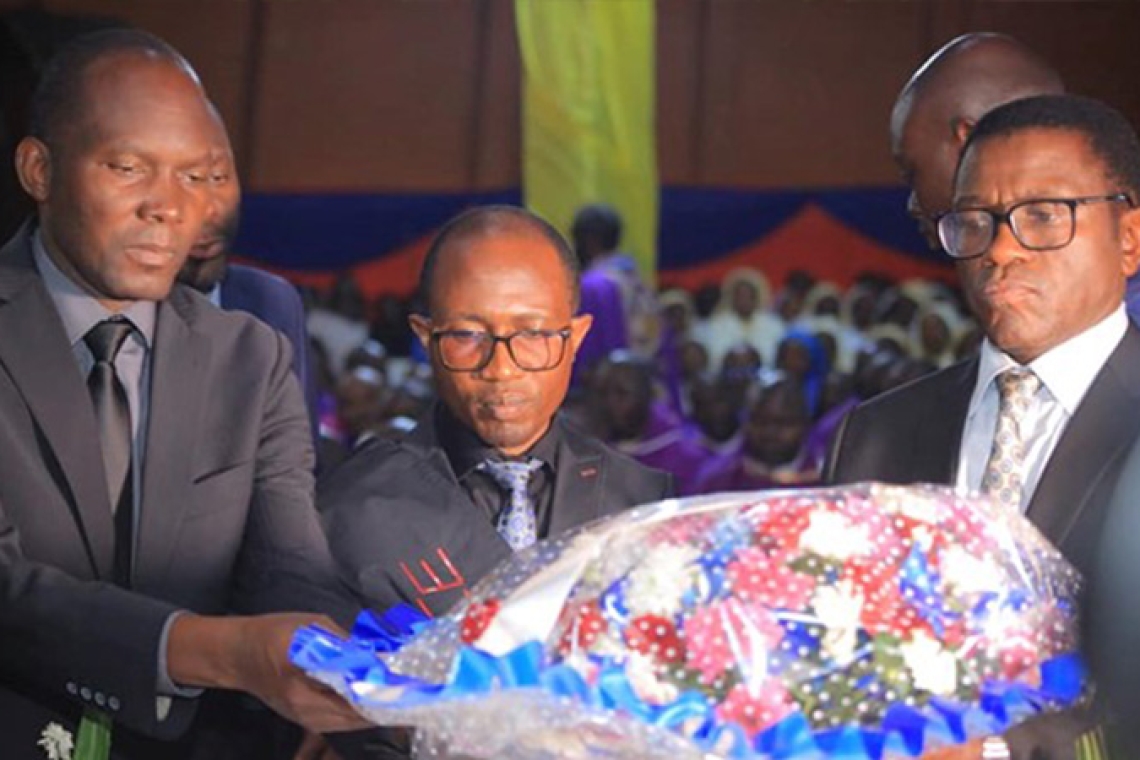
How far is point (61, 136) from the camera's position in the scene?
2.85 m

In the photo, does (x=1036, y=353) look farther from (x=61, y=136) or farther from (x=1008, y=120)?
(x=61, y=136)

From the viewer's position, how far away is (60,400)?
2688 mm

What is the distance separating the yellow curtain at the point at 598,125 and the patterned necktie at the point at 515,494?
8992 millimetres

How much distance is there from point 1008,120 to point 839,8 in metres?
14.1

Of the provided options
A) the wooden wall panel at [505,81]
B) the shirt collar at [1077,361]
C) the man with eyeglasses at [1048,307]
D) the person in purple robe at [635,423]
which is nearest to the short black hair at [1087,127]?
the man with eyeglasses at [1048,307]

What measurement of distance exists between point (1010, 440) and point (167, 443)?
1173 millimetres

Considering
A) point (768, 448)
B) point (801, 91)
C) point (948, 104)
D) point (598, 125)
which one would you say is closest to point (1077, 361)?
point (948, 104)

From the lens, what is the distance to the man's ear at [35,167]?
9.38 feet

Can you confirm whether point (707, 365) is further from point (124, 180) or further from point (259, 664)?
point (259, 664)

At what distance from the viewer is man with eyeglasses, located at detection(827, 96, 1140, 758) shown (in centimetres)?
279

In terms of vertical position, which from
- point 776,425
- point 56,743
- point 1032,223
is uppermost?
point 1032,223

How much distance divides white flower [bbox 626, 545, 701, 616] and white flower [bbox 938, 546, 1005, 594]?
0.84 ft

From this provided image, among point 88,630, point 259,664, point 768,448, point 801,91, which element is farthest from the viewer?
point 801,91

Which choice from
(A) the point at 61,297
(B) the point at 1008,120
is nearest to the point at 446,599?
(A) the point at 61,297
